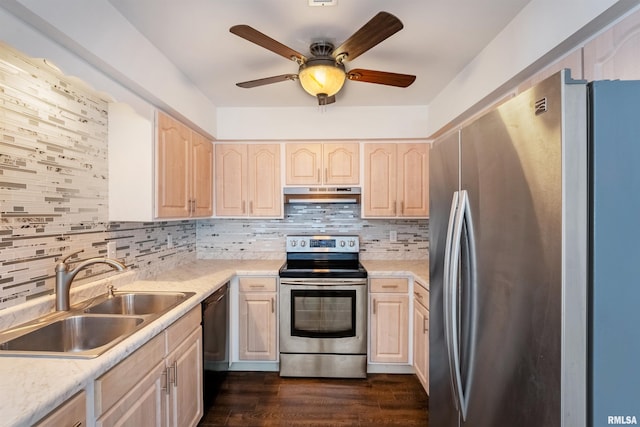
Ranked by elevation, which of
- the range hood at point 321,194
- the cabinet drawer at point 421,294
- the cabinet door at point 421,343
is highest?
the range hood at point 321,194

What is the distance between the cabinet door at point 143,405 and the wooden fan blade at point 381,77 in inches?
72.0

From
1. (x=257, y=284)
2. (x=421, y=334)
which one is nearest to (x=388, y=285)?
(x=421, y=334)

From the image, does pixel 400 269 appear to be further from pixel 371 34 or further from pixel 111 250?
pixel 111 250

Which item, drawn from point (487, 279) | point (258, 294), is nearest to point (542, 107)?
point (487, 279)

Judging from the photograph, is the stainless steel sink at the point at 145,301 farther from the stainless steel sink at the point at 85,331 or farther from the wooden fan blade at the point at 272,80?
the wooden fan blade at the point at 272,80

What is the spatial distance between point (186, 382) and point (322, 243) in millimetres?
1695

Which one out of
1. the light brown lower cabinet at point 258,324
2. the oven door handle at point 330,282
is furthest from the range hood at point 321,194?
the light brown lower cabinet at point 258,324

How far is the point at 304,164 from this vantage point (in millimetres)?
3008

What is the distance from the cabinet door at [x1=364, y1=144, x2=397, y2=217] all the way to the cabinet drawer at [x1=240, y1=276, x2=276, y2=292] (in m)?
1.08

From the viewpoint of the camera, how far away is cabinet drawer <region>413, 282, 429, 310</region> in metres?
2.28

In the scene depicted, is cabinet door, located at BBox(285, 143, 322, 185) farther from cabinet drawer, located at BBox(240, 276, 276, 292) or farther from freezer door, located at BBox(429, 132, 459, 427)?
freezer door, located at BBox(429, 132, 459, 427)

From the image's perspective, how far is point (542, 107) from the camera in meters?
0.77

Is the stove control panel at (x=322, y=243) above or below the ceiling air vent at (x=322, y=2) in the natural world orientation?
below

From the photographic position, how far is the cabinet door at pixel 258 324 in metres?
2.67
